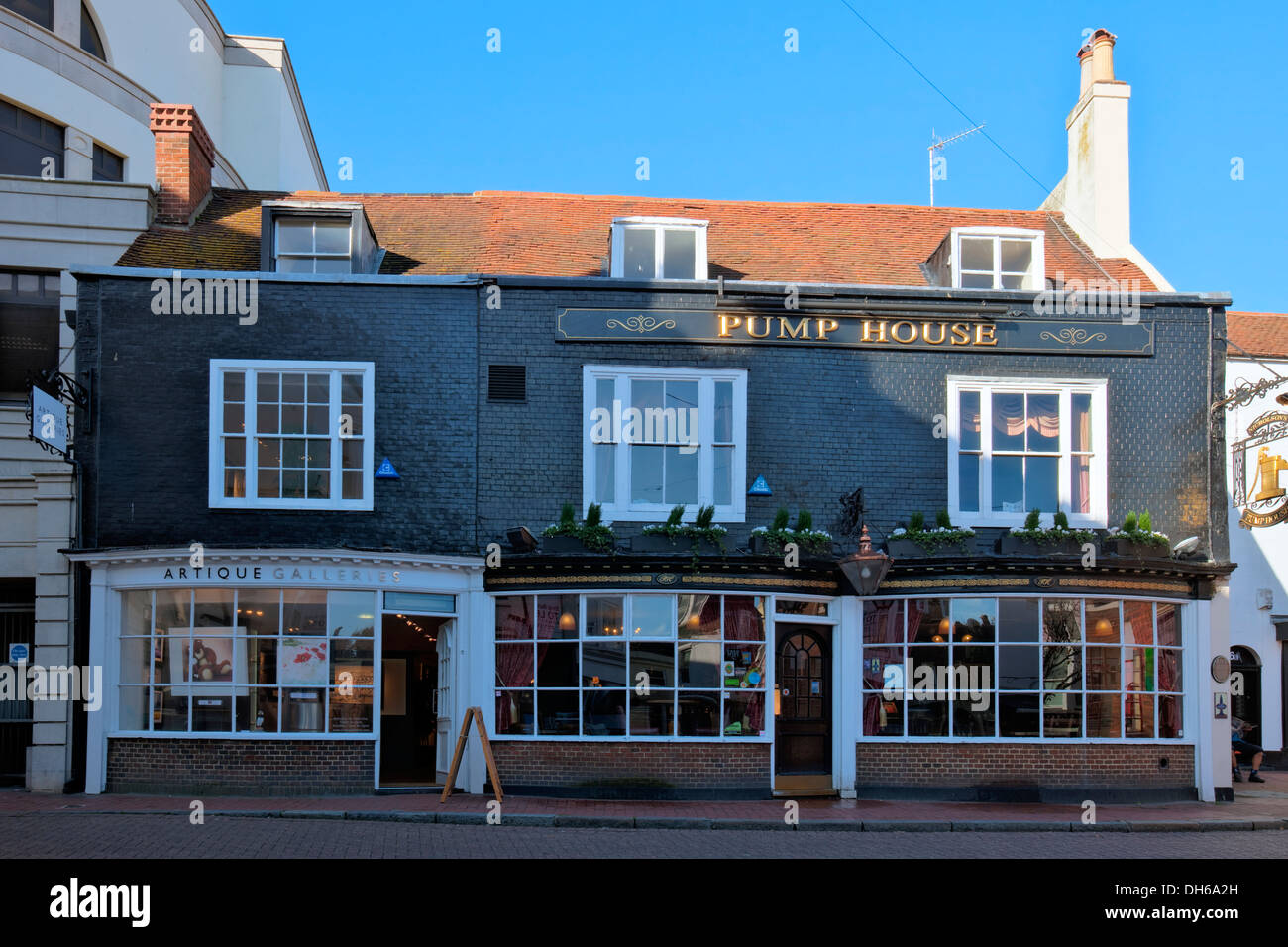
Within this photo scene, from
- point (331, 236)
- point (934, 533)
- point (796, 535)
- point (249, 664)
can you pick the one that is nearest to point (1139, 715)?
point (934, 533)

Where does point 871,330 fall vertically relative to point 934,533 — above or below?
above

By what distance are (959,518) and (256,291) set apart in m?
10.5

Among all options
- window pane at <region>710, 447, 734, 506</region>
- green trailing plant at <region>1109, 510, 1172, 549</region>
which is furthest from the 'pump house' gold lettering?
green trailing plant at <region>1109, 510, 1172, 549</region>

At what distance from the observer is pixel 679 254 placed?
59.5 ft

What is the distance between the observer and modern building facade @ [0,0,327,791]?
53.8 ft

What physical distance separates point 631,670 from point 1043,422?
7.08m

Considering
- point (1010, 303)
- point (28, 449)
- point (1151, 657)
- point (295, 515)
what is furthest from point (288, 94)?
point (1151, 657)

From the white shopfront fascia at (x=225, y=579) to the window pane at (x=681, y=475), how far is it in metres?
3.21

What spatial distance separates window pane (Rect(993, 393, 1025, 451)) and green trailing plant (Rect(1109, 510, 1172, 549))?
71.4 inches

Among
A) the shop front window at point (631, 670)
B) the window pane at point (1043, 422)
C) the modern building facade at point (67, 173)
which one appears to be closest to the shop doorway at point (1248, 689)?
the window pane at point (1043, 422)

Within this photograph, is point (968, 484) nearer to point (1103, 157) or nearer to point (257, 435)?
point (1103, 157)

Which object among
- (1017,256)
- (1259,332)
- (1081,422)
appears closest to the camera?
(1081,422)

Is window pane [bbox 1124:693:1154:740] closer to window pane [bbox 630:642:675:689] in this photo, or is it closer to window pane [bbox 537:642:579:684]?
window pane [bbox 630:642:675:689]

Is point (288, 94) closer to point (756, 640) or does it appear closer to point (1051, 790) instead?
point (756, 640)
